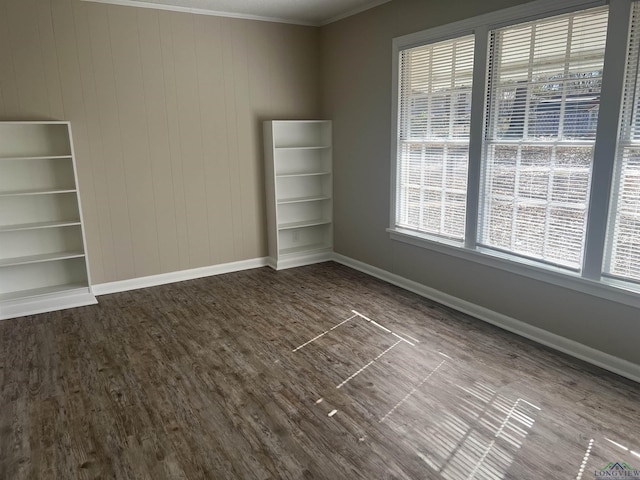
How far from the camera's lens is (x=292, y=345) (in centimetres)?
345

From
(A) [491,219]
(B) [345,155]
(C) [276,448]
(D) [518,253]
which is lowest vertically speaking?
(C) [276,448]

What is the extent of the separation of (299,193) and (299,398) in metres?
3.22

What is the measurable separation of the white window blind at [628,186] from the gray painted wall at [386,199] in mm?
278

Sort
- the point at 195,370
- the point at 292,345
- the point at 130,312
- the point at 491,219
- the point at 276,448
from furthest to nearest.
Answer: the point at 130,312 < the point at 491,219 < the point at 292,345 < the point at 195,370 < the point at 276,448

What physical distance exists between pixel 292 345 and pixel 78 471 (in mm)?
1607

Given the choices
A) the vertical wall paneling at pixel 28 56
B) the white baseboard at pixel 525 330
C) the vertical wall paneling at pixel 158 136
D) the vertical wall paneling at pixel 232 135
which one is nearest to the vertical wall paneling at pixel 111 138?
the vertical wall paneling at pixel 158 136

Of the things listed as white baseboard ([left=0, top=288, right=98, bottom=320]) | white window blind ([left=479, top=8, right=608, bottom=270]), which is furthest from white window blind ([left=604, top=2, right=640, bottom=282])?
white baseboard ([left=0, top=288, right=98, bottom=320])

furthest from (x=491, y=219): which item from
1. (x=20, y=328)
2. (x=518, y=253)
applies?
(x=20, y=328)

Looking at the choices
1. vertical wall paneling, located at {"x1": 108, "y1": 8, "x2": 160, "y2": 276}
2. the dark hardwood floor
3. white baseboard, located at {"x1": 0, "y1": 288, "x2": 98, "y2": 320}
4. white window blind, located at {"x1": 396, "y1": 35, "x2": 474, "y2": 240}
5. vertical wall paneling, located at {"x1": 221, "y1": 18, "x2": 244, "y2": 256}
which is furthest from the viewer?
vertical wall paneling, located at {"x1": 221, "y1": 18, "x2": 244, "y2": 256}

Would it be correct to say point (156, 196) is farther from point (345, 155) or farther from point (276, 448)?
point (276, 448)

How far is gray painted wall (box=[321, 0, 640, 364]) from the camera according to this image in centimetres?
310

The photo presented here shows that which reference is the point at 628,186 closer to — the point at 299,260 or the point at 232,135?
the point at 299,260

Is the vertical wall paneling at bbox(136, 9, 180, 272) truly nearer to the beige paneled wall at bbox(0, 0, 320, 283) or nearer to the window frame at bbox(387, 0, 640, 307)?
the beige paneled wall at bbox(0, 0, 320, 283)

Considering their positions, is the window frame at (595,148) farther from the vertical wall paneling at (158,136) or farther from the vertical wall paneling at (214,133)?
the vertical wall paneling at (158,136)
